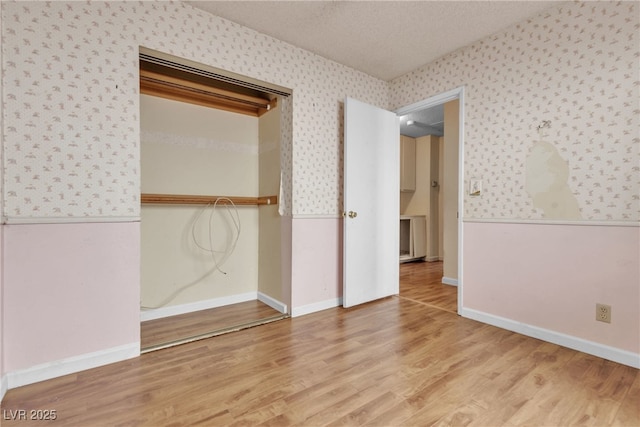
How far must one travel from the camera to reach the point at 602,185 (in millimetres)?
2012

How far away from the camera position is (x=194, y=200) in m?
2.87

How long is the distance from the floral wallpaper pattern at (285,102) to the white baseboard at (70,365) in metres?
0.83

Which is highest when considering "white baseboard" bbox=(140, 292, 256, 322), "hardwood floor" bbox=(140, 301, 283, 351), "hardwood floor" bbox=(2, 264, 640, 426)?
"white baseboard" bbox=(140, 292, 256, 322)

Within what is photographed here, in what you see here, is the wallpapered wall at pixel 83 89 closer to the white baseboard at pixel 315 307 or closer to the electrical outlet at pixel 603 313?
the white baseboard at pixel 315 307

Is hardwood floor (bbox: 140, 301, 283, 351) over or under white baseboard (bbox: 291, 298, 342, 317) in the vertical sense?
under

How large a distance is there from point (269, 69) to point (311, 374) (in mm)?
2323

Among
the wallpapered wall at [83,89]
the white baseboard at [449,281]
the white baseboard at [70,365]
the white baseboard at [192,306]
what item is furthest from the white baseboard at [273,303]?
the white baseboard at [449,281]

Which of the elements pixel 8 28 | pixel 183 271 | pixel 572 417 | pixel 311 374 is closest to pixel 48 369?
pixel 183 271

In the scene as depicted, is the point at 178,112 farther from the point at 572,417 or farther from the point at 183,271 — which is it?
the point at 572,417

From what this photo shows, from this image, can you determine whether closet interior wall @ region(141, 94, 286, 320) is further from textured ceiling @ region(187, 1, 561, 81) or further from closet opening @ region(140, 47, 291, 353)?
textured ceiling @ region(187, 1, 561, 81)

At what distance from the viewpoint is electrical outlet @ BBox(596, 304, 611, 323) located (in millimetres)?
1996

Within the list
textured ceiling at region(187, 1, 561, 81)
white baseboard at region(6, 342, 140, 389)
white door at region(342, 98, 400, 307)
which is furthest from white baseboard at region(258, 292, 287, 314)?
textured ceiling at region(187, 1, 561, 81)

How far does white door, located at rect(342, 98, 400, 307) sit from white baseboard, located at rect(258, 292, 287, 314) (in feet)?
1.91

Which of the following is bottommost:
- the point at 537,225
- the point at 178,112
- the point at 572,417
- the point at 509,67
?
the point at 572,417
